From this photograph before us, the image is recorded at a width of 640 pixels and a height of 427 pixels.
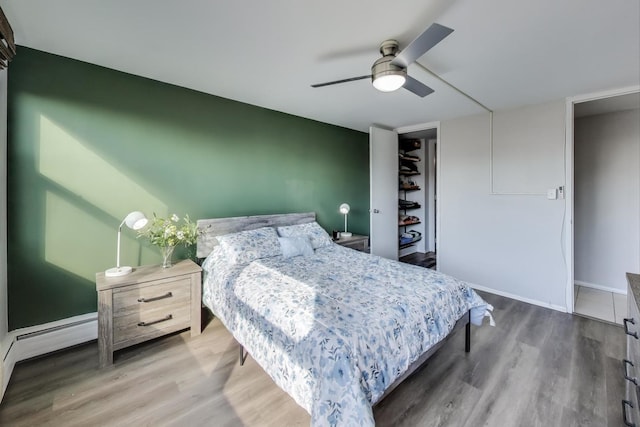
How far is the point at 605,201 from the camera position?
356 centimetres

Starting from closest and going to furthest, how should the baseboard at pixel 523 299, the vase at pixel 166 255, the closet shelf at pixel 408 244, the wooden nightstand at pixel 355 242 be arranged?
the vase at pixel 166 255
the baseboard at pixel 523 299
the wooden nightstand at pixel 355 242
the closet shelf at pixel 408 244

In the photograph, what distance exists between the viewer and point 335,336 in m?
1.32

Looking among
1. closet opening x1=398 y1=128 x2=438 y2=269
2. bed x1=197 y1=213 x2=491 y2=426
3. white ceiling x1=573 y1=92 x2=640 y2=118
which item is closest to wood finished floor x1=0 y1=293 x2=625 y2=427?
bed x1=197 y1=213 x2=491 y2=426

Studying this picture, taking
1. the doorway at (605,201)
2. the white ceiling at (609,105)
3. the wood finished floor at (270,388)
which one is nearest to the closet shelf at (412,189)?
the doorway at (605,201)

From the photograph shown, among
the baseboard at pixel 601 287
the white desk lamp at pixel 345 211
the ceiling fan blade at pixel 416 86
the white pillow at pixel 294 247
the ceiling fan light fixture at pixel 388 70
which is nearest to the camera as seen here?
the ceiling fan light fixture at pixel 388 70

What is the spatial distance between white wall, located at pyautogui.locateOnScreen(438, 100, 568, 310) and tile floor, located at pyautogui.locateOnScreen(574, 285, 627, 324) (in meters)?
0.29

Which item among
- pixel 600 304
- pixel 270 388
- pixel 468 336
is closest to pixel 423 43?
pixel 468 336

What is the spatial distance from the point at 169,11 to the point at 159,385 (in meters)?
2.41

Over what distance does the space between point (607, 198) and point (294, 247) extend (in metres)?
4.15

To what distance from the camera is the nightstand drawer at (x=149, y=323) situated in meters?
2.07

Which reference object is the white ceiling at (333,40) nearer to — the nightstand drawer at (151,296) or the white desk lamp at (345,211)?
the white desk lamp at (345,211)

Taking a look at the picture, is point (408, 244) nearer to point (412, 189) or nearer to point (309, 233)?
point (412, 189)

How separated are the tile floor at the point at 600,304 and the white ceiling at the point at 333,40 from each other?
2347 mm

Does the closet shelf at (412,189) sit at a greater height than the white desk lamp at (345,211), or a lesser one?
greater
